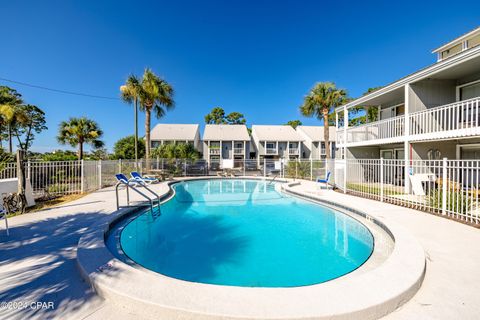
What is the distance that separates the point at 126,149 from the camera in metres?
27.0

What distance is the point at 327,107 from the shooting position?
784 inches

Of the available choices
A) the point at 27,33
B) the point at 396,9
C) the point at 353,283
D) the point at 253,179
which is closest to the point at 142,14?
the point at 27,33

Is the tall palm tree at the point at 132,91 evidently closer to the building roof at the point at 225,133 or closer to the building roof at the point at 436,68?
the building roof at the point at 225,133

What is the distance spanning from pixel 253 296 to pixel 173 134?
3316 centimetres

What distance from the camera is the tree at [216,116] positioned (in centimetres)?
5162

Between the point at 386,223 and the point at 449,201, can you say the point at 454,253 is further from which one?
the point at 449,201

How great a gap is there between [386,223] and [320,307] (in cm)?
423

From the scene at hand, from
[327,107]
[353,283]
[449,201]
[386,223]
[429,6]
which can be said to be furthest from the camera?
[327,107]

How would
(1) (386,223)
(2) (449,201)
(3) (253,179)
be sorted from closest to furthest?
(1) (386,223)
(2) (449,201)
(3) (253,179)

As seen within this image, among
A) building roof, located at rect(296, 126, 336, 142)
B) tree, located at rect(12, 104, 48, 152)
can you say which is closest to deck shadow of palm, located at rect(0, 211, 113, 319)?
tree, located at rect(12, 104, 48, 152)

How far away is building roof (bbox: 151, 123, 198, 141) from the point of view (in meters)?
32.2

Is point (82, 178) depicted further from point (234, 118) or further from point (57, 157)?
point (234, 118)

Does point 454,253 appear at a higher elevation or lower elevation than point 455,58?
lower

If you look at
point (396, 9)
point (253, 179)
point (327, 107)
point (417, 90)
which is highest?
point (396, 9)
